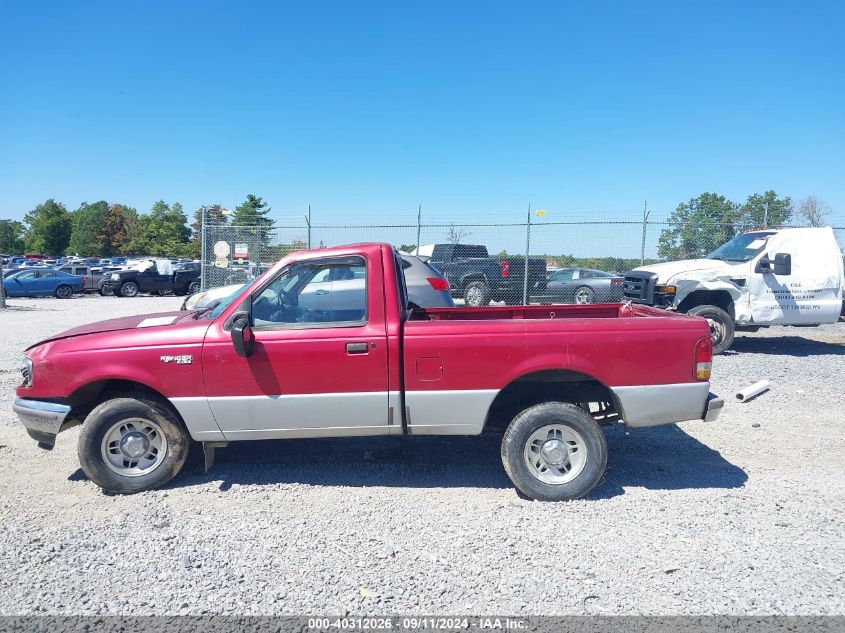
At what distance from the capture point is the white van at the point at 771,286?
10305mm

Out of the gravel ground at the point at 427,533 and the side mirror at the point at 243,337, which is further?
the side mirror at the point at 243,337

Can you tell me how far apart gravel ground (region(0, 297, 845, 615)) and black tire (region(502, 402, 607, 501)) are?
112 mm

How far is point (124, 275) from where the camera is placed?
87.2ft

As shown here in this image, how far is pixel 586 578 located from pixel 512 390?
1600 millimetres

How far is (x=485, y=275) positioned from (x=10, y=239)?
103 m

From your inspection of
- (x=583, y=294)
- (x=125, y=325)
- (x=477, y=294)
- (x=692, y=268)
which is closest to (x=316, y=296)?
(x=125, y=325)

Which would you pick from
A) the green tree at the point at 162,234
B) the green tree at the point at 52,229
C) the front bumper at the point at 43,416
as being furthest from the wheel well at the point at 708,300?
the green tree at the point at 52,229

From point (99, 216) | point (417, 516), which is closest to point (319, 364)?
point (417, 516)

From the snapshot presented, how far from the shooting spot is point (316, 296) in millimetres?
4504

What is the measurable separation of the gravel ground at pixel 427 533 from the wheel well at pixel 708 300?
486 centimetres

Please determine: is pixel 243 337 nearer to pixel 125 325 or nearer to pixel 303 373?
pixel 303 373

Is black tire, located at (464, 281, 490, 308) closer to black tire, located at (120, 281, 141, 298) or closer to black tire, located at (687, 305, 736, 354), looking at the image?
black tire, located at (687, 305, 736, 354)

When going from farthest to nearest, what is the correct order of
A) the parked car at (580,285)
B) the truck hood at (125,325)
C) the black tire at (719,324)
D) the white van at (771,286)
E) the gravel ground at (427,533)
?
1. the parked car at (580,285)
2. the white van at (771,286)
3. the black tire at (719,324)
4. the truck hood at (125,325)
5. the gravel ground at (427,533)

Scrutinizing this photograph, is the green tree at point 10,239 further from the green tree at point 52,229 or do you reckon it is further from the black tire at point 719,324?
the black tire at point 719,324
